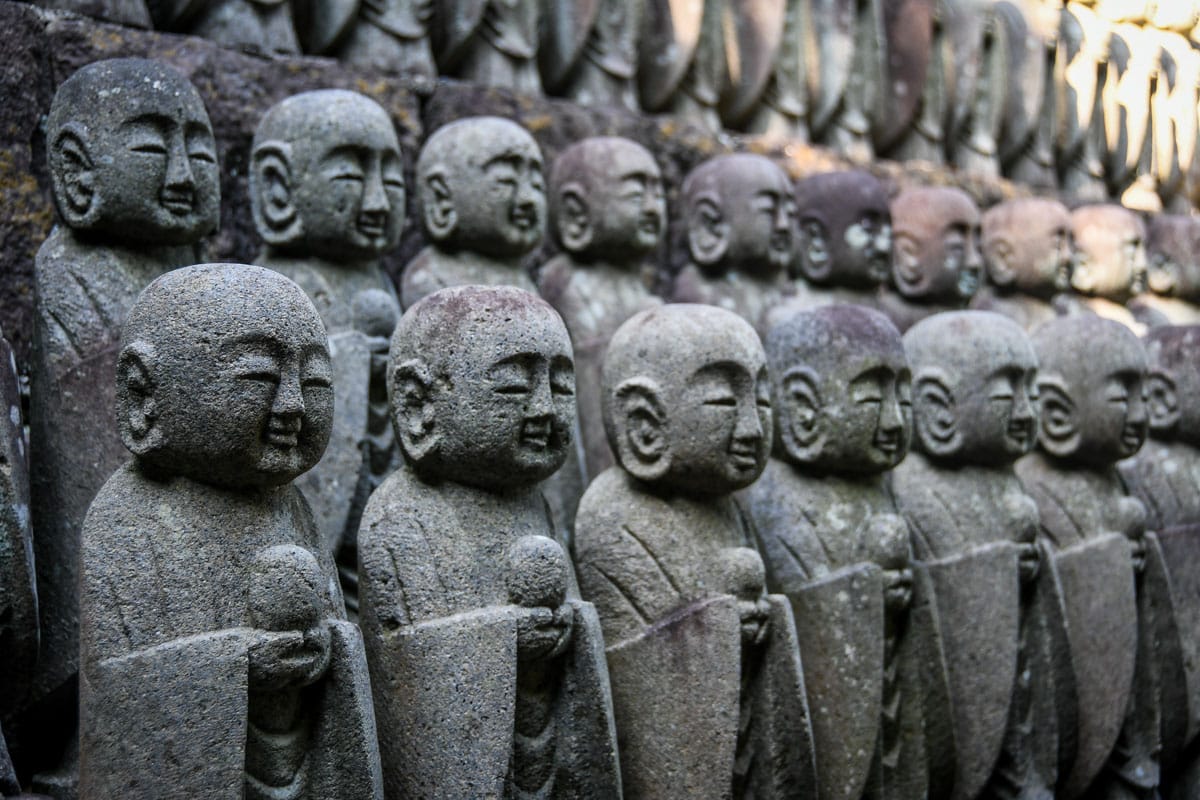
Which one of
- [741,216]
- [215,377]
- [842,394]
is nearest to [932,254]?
[741,216]

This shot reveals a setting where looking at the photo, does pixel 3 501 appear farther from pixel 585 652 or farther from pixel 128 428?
pixel 585 652

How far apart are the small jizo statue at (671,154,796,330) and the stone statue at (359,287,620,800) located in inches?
120

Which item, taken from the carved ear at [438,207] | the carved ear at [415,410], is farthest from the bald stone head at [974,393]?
the carved ear at [415,410]

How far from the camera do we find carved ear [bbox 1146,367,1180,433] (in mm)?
7395

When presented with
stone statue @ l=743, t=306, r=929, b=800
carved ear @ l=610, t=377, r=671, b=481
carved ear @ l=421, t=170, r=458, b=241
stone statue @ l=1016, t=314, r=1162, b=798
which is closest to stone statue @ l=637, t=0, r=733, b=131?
carved ear @ l=421, t=170, r=458, b=241

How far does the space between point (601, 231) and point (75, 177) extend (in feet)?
8.54

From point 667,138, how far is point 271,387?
4518 mm

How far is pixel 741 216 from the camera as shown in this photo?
766 cm

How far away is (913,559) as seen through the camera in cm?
604

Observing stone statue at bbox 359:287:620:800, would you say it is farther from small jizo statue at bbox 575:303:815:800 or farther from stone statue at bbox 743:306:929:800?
stone statue at bbox 743:306:929:800

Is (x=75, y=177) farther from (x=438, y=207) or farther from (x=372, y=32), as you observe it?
(x=372, y=32)

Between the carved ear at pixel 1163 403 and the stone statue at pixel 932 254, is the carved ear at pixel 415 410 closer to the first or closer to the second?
the carved ear at pixel 1163 403

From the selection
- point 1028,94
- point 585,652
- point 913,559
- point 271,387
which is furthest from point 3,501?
point 1028,94

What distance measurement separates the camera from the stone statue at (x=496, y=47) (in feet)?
24.8
